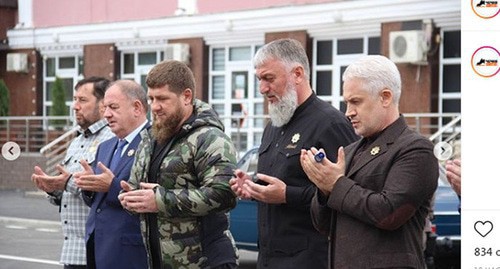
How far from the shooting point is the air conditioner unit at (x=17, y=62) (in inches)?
1291

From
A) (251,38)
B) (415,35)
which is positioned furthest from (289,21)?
(415,35)

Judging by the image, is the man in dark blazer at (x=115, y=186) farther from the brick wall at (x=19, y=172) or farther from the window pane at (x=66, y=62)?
the window pane at (x=66, y=62)

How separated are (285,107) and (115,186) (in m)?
1.27

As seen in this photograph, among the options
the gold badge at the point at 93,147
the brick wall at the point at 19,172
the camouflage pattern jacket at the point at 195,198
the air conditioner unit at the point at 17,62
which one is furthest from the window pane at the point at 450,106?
the camouflage pattern jacket at the point at 195,198

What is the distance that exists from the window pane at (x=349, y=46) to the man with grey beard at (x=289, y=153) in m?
20.0

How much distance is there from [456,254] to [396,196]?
632 centimetres

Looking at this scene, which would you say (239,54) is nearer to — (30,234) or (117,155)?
(30,234)

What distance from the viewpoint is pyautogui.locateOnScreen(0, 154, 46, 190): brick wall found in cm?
Result: 2850

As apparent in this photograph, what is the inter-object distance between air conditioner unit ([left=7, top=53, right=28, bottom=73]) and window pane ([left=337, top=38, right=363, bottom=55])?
465 inches

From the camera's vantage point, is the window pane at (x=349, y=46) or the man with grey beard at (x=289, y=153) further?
the window pane at (x=349, y=46)

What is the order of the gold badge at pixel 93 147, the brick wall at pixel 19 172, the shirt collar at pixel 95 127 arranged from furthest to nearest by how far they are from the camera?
1. the brick wall at pixel 19 172
2. the shirt collar at pixel 95 127
3. the gold badge at pixel 93 147

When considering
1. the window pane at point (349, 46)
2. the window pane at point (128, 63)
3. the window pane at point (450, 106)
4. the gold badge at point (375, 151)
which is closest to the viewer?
the gold badge at point (375, 151)
